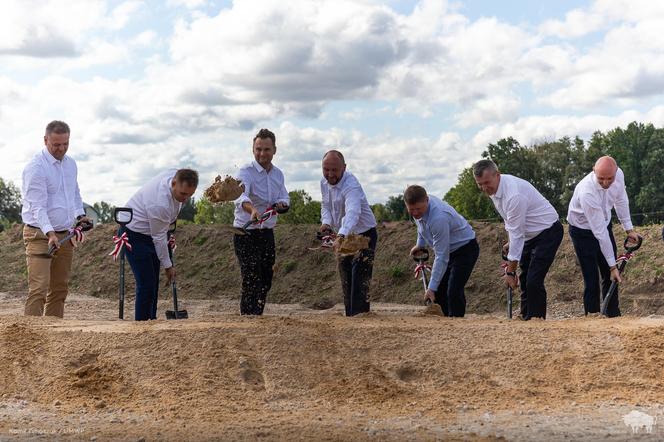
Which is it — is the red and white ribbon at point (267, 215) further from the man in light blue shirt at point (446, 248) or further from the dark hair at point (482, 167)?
the dark hair at point (482, 167)

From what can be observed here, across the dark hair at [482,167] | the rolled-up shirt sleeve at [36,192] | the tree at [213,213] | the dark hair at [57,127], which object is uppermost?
the tree at [213,213]

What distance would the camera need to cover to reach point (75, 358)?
6.55 metres

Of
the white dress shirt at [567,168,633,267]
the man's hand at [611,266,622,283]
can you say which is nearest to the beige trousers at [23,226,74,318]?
the white dress shirt at [567,168,633,267]

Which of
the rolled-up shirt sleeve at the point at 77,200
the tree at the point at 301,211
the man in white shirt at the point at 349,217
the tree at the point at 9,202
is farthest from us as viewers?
the tree at the point at 9,202

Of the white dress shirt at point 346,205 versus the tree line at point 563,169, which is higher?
the tree line at point 563,169

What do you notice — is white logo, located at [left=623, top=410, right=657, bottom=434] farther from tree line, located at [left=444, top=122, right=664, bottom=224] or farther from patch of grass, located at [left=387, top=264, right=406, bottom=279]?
tree line, located at [left=444, top=122, right=664, bottom=224]

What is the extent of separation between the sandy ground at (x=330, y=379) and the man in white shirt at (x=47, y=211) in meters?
0.94

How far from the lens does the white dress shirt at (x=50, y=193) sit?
7.98 metres

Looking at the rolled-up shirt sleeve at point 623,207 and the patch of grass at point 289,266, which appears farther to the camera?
the patch of grass at point 289,266

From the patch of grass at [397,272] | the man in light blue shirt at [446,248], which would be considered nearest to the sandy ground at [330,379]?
the man in light blue shirt at [446,248]

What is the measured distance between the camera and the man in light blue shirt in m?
7.92

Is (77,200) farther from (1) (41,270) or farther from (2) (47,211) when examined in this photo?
(1) (41,270)

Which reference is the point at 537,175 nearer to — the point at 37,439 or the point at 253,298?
the point at 253,298

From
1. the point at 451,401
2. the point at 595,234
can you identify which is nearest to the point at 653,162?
the point at 595,234
